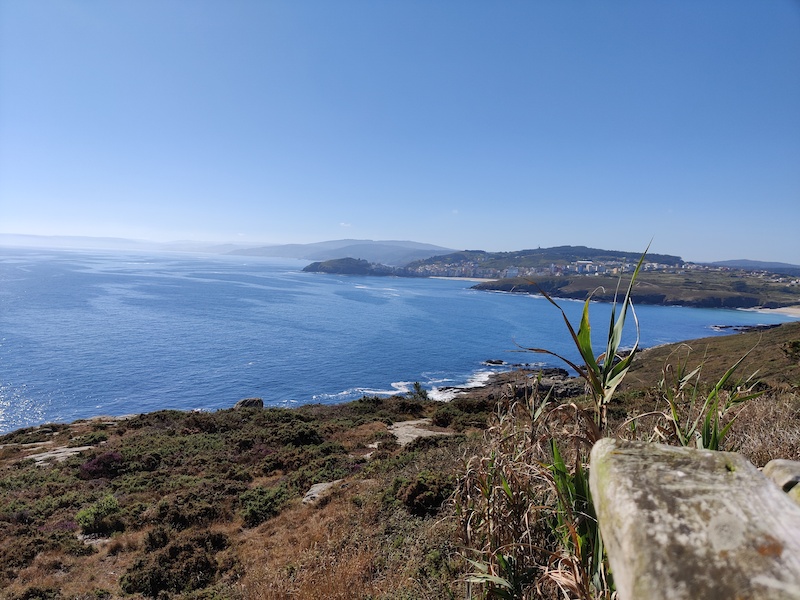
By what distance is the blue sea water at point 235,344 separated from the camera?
40.3 metres

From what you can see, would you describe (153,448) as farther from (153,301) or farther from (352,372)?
(153,301)

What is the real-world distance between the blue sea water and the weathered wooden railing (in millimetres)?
8514

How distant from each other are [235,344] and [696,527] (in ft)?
209

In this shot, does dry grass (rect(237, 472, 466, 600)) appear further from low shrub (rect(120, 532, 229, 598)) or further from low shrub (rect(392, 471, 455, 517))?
low shrub (rect(120, 532, 229, 598))

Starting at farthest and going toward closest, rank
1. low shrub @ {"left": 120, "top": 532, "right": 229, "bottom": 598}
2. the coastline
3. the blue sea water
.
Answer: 1. the coastline
2. the blue sea water
3. low shrub @ {"left": 120, "top": 532, "right": 229, "bottom": 598}

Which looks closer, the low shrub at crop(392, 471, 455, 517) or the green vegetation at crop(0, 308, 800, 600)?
the green vegetation at crop(0, 308, 800, 600)

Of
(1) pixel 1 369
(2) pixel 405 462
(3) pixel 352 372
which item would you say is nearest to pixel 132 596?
(2) pixel 405 462

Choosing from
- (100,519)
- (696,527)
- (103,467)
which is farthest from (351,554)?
(103,467)

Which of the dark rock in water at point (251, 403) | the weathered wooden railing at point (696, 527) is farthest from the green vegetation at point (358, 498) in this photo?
the dark rock in water at point (251, 403)

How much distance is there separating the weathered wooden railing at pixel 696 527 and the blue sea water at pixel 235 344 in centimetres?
851

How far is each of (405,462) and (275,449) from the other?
898 cm

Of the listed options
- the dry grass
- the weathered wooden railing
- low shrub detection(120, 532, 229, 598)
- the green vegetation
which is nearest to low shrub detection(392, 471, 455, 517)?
the green vegetation

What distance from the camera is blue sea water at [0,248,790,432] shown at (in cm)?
4031

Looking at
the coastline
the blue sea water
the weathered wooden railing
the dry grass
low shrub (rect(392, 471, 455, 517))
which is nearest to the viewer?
the weathered wooden railing
